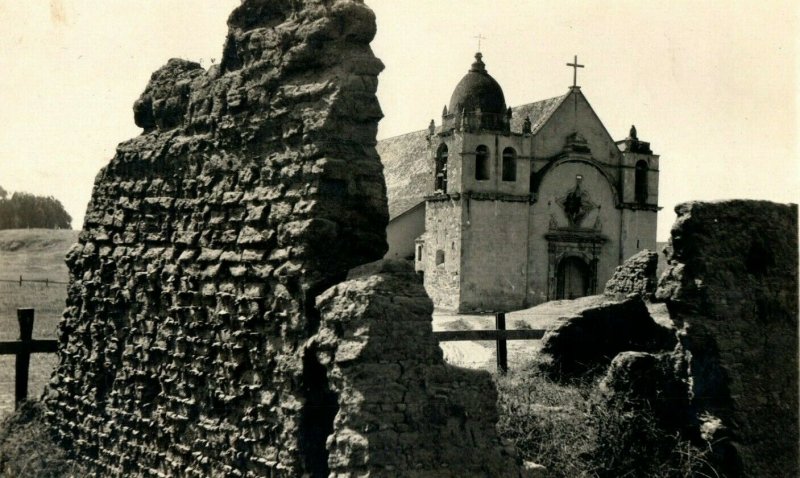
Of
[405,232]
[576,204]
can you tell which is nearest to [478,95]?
[576,204]

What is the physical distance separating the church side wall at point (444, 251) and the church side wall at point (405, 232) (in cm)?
250

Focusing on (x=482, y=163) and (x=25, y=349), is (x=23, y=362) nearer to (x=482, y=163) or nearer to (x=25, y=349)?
(x=25, y=349)

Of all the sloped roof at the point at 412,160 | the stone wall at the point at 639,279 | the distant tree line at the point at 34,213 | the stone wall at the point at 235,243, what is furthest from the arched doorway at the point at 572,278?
the stone wall at the point at 235,243

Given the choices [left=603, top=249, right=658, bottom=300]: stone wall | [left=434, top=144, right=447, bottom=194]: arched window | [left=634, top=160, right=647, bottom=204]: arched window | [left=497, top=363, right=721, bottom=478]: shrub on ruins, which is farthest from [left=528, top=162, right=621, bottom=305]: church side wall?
[left=497, top=363, right=721, bottom=478]: shrub on ruins

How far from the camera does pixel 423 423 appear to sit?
5.30 metres

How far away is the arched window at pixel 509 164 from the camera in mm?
29141

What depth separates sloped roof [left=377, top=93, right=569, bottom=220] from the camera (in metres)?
31.1

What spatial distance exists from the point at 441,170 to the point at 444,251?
282 centimetres

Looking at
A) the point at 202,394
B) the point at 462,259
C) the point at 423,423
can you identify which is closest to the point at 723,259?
the point at 423,423

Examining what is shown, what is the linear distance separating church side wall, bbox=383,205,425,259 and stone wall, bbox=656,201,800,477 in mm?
24960

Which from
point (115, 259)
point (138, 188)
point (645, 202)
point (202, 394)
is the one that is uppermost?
point (645, 202)

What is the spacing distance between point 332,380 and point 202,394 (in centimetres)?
186

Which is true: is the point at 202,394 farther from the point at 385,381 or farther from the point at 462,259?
the point at 462,259

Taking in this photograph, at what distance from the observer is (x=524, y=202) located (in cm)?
2933
